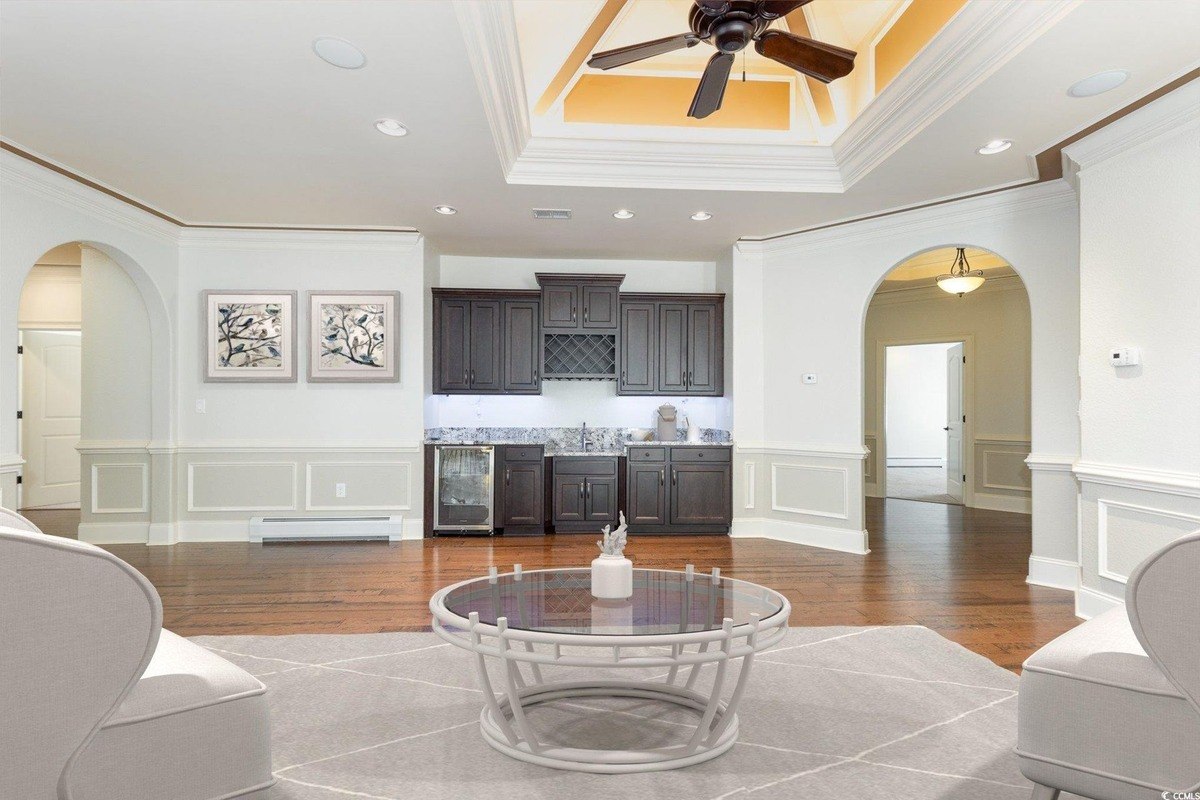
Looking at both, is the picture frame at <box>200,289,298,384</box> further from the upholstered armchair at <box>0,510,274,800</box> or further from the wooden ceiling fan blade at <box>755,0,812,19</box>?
the upholstered armchair at <box>0,510,274,800</box>

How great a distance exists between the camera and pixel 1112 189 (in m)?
3.96

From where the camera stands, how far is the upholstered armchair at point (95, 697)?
1.32 meters

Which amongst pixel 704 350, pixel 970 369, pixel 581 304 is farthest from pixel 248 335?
pixel 970 369

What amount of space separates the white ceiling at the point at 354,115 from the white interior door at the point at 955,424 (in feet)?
15.4

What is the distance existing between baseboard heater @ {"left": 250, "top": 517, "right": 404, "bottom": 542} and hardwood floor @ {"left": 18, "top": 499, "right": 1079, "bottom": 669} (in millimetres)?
148

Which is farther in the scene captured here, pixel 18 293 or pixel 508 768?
pixel 18 293

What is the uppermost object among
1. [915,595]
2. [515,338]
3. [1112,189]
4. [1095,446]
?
[1112,189]

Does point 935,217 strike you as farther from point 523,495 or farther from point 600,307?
point 523,495

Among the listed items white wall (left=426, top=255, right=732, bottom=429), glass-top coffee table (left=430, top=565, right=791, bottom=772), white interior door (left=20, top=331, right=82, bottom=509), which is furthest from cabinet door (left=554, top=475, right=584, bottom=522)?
white interior door (left=20, top=331, right=82, bottom=509)

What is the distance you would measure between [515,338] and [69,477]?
566 centimetres

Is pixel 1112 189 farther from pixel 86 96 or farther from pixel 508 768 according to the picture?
pixel 86 96

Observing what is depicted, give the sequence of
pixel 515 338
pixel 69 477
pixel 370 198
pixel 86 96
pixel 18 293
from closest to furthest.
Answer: pixel 86 96, pixel 18 293, pixel 370 198, pixel 515 338, pixel 69 477

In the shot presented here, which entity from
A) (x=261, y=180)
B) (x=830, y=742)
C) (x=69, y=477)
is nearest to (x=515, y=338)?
(x=261, y=180)

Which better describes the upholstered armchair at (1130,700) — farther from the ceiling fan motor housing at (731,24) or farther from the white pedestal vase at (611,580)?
the ceiling fan motor housing at (731,24)
